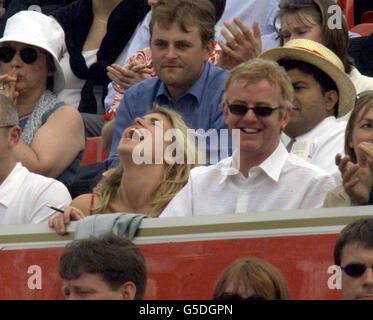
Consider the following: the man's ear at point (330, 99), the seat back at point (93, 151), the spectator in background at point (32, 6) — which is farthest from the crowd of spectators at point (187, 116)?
the spectator in background at point (32, 6)

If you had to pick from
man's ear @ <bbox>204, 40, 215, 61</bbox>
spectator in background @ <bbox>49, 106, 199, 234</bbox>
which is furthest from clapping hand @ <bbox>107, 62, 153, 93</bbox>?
spectator in background @ <bbox>49, 106, 199, 234</bbox>

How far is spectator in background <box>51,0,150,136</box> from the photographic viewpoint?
8.02m

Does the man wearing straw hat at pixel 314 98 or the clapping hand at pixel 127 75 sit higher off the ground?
the clapping hand at pixel 127 75

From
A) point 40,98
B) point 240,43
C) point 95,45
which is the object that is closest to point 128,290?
point 240,43

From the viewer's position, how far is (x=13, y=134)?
246 inches

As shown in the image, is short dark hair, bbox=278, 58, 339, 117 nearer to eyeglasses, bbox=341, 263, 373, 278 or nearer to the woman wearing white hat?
the woman wearing white hat

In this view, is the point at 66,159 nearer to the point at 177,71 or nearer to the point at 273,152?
the point at 177,71

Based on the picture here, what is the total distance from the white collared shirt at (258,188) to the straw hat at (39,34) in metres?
2.23

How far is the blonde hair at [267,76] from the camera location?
5.23 metres

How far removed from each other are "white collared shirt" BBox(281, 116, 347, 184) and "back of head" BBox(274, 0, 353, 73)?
2.10ft

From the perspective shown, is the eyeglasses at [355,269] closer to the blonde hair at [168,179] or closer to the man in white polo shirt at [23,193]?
the blonde hair at [168,179]

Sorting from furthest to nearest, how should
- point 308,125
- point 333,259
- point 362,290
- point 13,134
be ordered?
point 13,134 → point 308,125 → point 333,259 → point 362,290

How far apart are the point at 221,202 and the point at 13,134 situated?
1.52 meters
